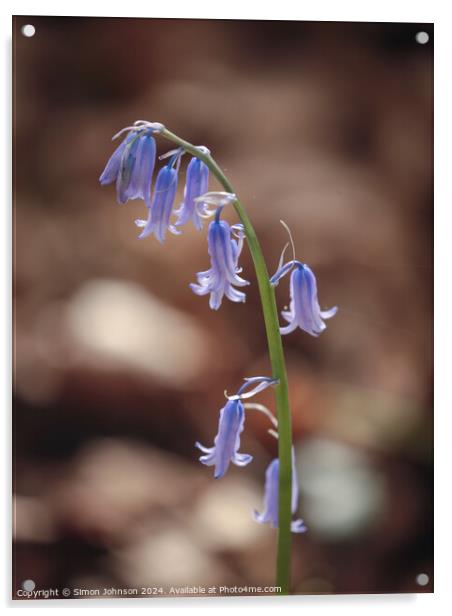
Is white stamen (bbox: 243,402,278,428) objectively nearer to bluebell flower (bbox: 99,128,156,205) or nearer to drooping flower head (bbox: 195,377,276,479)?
drooping flower head (bbox: 195,377,276,479)

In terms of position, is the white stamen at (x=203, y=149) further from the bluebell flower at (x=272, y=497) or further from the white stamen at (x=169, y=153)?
the bluebell flower at (x=272, y=497)

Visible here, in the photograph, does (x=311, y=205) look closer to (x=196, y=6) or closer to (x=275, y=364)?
(x=275, y=364)

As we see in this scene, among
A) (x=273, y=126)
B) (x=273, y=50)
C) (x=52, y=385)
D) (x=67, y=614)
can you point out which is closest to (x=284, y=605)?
(x=67, y=614)

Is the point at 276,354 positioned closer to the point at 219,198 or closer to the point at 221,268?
the point at 221,268

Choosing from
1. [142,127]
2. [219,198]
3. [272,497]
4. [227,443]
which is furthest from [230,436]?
[142,127]

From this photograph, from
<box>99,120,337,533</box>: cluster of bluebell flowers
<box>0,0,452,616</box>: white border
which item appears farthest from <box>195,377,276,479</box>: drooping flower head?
<box>0,0,452,616</box>: white border
